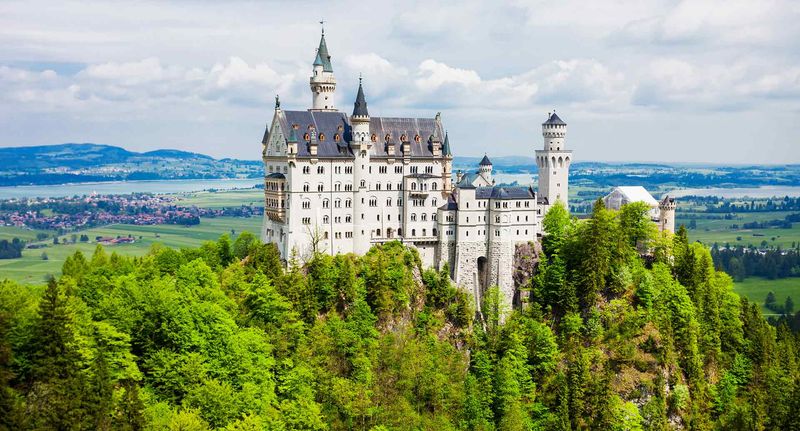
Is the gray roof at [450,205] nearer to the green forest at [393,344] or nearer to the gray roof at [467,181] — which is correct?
the gray roof at [467,181]

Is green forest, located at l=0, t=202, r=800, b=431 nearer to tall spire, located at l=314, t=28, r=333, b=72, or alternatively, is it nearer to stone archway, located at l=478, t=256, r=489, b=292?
stone archway, located at l=478, t=256, r=489, b=292

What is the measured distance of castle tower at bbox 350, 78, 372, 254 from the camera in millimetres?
94250

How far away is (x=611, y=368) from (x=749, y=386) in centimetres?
1873

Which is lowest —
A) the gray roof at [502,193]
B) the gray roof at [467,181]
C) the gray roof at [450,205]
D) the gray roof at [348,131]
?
the gray roof at [450,205]

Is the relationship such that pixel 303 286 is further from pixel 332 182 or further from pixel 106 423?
pixel 106 423

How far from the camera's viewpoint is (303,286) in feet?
280

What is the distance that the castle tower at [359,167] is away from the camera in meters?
94.2

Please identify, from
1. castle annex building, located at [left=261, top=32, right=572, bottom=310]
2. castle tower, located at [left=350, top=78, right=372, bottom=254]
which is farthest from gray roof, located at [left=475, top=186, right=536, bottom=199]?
castle tower, located at [left=350, top=78, right=372, bottom=254]

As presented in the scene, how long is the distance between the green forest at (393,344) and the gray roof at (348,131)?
11592 mm

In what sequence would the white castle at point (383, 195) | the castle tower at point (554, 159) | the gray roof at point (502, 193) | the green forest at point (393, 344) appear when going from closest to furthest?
the green forest at point (393, 344)
the white castle at point (383, 195)
the gray roof at point (502, 193)
the castle tower at point (554, 159)

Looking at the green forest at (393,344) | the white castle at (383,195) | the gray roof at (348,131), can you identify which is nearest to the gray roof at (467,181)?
the white castle at (383,195)

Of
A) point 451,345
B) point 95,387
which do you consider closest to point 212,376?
point 95,387

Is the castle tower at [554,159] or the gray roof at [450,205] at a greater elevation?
the castle tower at [554,159]

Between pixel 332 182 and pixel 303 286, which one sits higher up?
pixel 332 182
